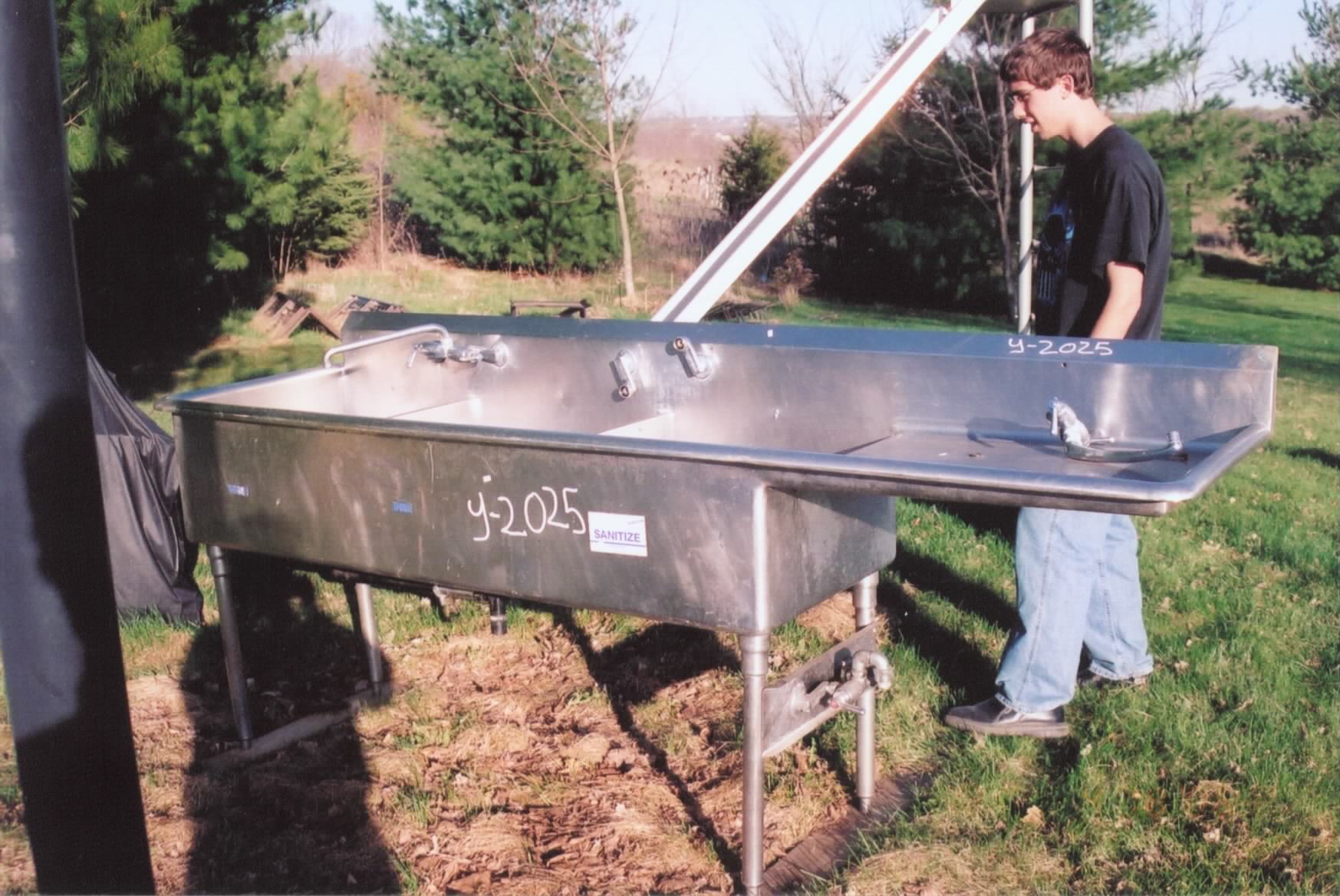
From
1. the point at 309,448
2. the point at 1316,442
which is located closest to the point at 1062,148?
the point at 1316,442

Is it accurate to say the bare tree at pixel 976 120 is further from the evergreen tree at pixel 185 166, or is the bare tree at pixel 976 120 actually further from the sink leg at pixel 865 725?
the sink leg at pixel 865 725

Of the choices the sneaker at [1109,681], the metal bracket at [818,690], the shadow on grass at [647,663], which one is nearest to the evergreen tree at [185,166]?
the shadow on grass at [647,663]

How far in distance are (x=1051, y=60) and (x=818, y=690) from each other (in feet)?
5.82

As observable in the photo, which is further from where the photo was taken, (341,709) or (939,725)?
(341,709)

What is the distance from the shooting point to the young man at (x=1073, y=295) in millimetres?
2959

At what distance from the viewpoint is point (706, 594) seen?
7.22 ft

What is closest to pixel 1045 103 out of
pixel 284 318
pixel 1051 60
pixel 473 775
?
pixel 1051 60

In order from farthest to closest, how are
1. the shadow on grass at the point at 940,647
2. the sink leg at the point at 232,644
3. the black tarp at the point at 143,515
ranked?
the black tarp at the point at 143,515 < the shadow on grass at the point at 940,647 < the sink leg at the point at 232,644

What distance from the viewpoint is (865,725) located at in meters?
2.88

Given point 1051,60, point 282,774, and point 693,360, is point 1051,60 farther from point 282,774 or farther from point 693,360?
point 282,774

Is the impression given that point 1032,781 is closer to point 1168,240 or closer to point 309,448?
point 1168,240

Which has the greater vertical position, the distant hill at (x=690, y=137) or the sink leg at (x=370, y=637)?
the distant hill at (x=690, y=137)

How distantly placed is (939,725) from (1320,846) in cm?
101

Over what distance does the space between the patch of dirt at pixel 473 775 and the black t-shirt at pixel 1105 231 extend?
1457 millimetres
